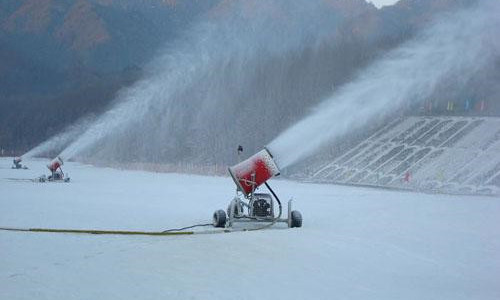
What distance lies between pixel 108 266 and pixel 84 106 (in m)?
139

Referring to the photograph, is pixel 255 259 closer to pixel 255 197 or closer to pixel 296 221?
pixel 296 221

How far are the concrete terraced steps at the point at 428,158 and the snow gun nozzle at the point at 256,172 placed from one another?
20590mm

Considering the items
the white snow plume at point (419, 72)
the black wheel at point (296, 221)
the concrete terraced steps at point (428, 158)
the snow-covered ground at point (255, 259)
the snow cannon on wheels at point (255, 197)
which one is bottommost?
the snow-covered ground at point (255, 259)

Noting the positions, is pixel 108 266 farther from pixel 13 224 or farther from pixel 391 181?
pixel 391 181

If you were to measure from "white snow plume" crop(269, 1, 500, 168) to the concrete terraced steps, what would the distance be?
4151 mm

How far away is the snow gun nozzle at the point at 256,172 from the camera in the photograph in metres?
15.6

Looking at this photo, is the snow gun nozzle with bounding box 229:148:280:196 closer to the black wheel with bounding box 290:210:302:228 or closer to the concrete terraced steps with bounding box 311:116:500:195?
the black wheel with bounding box 290:210:302:228

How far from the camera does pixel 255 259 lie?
10781mm

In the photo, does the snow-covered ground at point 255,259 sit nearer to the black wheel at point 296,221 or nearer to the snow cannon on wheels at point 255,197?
the black wheel at point 296,221

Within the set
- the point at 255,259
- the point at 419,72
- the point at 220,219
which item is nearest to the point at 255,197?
the point at 220,219

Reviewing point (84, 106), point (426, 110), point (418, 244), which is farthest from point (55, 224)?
point (84, 106)

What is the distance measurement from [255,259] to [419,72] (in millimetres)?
48802

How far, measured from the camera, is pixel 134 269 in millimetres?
9703

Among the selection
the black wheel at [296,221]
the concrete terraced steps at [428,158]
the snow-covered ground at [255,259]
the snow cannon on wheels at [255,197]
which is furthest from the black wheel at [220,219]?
the concrete terraced steps at [428,158]
